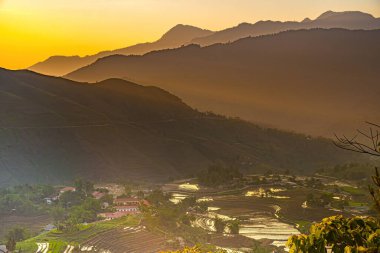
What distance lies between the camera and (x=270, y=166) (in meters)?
49.6

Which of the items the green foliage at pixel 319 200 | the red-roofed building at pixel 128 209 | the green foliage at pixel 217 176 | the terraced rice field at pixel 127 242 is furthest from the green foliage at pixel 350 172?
the terraced rice field at pixel 127 242

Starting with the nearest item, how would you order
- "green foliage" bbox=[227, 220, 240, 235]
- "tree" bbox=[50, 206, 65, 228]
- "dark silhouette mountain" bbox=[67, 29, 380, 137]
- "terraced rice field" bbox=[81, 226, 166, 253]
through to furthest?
"terraced rice field" bbox=[81, 226, 166, 253]
"green foliage" bbox=[227, 220, 240, 235]
"tree" bbox=[50, 206, 65, 228]
"dark silhouette mountain" bbox=[67, 29, 380, 137]

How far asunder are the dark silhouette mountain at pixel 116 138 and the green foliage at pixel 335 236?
38.1 metres

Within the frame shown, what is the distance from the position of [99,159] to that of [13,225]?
58.2 feet

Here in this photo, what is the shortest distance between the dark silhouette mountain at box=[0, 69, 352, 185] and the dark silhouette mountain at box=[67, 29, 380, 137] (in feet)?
71.6

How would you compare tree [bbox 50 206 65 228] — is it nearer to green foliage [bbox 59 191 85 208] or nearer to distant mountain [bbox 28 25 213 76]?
green foliage [bbox 59 191 85 208]

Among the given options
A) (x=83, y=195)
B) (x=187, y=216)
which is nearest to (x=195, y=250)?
(x=187, y=216)

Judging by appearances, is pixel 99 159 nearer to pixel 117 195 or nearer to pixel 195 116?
pixel 117 195

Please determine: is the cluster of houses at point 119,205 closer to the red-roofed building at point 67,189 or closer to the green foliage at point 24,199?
the red-roofed building at point 67,189

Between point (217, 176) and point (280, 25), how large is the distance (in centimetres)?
10421

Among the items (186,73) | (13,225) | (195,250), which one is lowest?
(13,225)

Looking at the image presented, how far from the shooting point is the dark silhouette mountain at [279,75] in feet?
282

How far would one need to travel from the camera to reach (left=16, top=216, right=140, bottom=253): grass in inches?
900

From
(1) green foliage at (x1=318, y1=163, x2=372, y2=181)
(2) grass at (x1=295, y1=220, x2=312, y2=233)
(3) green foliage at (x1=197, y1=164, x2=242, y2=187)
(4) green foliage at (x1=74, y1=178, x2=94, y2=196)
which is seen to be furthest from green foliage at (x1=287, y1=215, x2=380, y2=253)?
(1) green foliage at (x1=318, y1=163, x2=372, y2=181)
